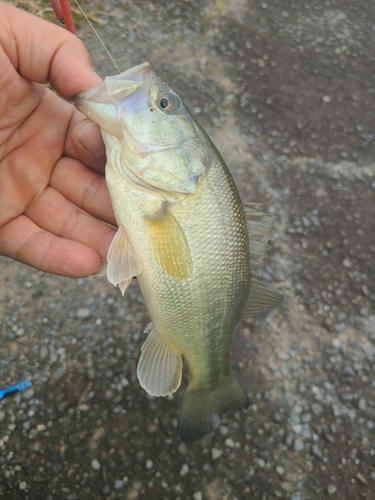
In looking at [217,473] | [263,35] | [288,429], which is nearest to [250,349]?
[288,429]

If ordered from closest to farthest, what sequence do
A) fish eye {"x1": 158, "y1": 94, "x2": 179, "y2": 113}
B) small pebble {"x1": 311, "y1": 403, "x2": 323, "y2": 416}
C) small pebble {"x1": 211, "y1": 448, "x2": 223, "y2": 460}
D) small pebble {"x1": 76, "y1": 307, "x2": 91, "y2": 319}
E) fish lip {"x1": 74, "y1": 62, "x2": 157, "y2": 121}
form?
fish lip {"x1": 74, "y1": 62, "x2": 157, "y2": 121} → fish eye {"x1": 158, "y1": 94, "x2": 179, "y2": 113} → small pebble {"x1": 211, "y1": 448, "x2": 223, "y2": 460} → small pebble {"x1": 311, "y1": 403, "x2": 323, "y2": 416} → small pebble {"x1": 76, "y1": 307, "x2": 91, "y2": 319}

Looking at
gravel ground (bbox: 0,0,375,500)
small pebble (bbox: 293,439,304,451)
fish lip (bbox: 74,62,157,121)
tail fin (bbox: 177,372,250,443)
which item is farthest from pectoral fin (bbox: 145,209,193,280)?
small pebble (bbox: 293,439,304,451)

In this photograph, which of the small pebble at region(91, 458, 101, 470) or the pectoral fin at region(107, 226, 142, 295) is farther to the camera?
the small pebble at region(91, 458, 101, 470)

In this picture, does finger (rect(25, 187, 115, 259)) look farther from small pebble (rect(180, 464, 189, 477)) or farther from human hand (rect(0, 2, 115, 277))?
small pebble (rect(180, 464, 189, 477))

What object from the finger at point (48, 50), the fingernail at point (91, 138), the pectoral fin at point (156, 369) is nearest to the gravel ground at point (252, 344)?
the pectoral fin at point (156, 369)

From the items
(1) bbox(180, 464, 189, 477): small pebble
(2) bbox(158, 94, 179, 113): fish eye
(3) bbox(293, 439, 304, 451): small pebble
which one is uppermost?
(2) bbox(158, 94, 179, 113): fish eye

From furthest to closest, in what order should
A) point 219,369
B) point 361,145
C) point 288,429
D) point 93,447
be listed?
point 361,145, point 288,429, point 93,447, point 219,369

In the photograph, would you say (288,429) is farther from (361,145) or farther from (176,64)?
(176,64)
